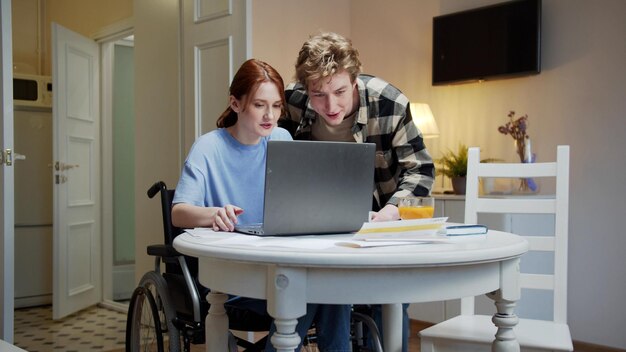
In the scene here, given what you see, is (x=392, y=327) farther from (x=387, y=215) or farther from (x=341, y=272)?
(x=341, y=272)

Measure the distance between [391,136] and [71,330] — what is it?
286cm

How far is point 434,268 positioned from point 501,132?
8.47ft

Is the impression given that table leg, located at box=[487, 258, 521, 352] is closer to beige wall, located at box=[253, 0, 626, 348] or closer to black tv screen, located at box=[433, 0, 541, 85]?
beige wall, located at box=[253, 0, 626, 348]

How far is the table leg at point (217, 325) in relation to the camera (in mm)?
1716

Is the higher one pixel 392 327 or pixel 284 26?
pixel 284 26

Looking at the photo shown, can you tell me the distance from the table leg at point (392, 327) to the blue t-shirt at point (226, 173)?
48 centimetres

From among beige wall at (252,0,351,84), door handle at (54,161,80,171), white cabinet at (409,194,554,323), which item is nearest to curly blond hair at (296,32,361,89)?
white cabinet at (409,194,554,323)

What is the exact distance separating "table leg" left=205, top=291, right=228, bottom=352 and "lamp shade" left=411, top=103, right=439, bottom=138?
99.0 inches

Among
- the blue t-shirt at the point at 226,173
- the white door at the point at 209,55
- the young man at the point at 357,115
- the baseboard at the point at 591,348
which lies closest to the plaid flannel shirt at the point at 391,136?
the young man at the point at 357,115

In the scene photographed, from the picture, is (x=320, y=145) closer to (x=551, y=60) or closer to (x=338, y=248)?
(x=338, y=248)

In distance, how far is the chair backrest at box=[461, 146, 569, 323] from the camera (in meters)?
2.00

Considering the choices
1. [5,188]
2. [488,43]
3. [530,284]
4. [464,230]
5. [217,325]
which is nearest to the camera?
[464,230]

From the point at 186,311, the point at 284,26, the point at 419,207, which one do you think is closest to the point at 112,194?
the point at 284,26

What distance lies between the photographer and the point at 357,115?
2.20m
